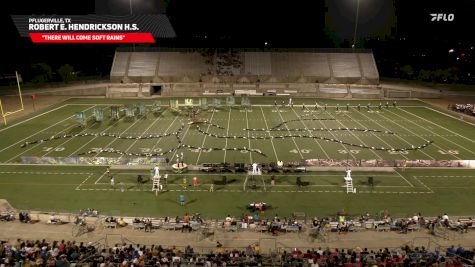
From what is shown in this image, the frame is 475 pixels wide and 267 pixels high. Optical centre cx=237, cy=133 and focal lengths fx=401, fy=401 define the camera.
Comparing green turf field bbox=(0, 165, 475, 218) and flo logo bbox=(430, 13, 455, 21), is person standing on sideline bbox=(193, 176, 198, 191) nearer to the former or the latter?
green turf field bbox=(0, 165, 475, 218)

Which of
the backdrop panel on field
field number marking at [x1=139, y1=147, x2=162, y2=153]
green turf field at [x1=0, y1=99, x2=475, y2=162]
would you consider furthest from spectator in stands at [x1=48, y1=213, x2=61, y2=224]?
the backdrop panel on field

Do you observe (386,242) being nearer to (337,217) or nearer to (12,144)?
(337,217)

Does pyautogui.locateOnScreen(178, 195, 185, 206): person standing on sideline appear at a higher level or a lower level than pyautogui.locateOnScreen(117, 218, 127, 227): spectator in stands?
higher

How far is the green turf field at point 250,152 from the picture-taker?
26094 mm

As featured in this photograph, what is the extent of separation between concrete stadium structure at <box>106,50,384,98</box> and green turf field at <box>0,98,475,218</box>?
32.4ft

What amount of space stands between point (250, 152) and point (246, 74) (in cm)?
4071

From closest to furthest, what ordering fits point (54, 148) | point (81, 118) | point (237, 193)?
point (237, 193) → point (54, 148) → point (81, 118)

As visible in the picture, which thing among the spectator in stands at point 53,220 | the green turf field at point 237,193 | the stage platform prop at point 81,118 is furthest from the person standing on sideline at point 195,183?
the stage platform prop at point 81,118

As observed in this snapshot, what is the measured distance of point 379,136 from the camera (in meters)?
41.1

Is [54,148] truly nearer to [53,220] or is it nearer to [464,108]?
[53,220]

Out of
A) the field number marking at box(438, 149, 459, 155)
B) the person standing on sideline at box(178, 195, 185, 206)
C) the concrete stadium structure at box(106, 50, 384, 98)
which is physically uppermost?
the concrete stadium structure at box(106, 50, 384, 98)

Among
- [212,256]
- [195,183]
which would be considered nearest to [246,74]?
[195,183]

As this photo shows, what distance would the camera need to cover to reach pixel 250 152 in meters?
35.8

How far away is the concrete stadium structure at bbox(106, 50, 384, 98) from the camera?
2635 inches
